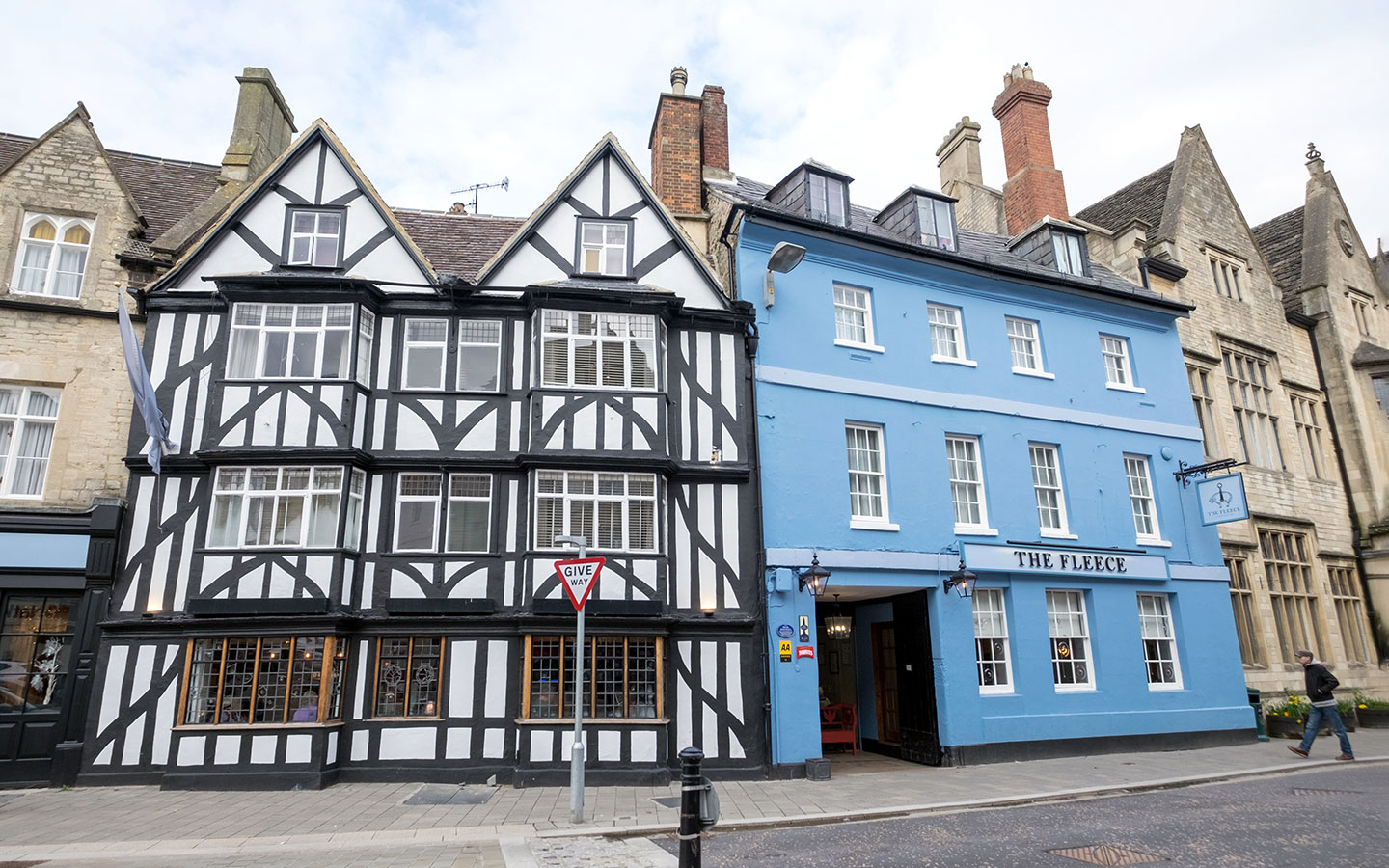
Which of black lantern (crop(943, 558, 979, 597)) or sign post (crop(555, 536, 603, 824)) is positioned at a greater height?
black lantern (crop(943, 558, 979, 597))

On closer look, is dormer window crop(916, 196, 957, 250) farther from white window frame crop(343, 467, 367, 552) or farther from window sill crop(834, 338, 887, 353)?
white window frame crop(343, 467, 367, 552)

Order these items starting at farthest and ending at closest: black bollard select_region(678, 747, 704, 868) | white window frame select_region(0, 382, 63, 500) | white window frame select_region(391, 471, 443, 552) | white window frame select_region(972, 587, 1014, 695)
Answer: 1. white window frame select_region(972, 587, 1014, 695)
2. white window frame select_region(391, 471, 443, 552)
3. white window frame select_region(0, 382, 63, 500)
4. black bollard select_region(678, 747, 704, 868)

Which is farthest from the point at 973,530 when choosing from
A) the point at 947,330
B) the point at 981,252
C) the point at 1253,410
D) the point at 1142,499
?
the point at 1253,410

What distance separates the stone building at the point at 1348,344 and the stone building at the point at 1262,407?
0.08m

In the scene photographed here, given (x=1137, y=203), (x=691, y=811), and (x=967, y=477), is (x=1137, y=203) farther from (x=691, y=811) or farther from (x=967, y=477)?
(x=691, y=811)

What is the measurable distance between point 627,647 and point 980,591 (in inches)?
282

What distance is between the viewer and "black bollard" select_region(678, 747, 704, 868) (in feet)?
19.3

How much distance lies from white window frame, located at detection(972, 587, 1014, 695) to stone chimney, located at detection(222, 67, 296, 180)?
59.1 feet

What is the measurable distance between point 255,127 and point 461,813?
622 inches

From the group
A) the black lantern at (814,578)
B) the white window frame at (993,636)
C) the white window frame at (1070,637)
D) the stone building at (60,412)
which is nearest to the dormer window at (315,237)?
the stone building at (60,412)

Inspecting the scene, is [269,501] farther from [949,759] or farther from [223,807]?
[949,759]

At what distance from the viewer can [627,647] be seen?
1316 centimetres

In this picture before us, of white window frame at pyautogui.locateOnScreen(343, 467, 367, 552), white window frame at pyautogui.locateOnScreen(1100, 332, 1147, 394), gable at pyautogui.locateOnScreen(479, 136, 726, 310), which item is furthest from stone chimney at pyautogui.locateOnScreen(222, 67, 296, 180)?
white window frame at pyautogui.locateOnScreen(1100, 332, 1147, 394)

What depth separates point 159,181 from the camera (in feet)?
57.7
